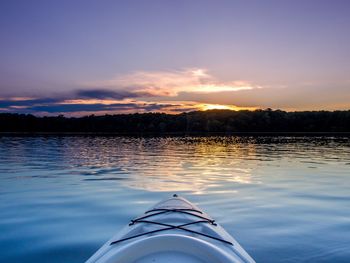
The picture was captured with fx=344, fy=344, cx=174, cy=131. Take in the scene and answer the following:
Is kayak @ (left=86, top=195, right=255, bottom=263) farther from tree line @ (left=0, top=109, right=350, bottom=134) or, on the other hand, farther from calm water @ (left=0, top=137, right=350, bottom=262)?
tree line @ (left=0, top=109, right=350, bottom=134)

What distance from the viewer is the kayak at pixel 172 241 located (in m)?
3.31

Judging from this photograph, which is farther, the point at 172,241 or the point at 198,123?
the point at 198,123

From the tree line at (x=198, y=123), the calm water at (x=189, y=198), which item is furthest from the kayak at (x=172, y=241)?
the tree line at (x=198, y=123)

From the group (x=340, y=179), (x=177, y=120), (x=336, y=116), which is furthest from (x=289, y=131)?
(x=340, y=179)

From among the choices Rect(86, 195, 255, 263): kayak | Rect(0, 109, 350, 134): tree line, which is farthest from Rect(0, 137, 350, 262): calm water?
Rect(0, 109, 350, 134): tree line

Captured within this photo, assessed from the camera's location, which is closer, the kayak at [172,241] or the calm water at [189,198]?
the kayak at [172,241]

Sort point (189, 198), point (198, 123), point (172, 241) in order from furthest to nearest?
point (198, 123) → point (189, 198) → point (172, 241)

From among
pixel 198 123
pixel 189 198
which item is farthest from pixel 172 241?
pixel 198 123

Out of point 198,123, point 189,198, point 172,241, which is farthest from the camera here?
point 198,123

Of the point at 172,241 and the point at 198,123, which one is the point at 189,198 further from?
the point at 198,123

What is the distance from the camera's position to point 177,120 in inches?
3666

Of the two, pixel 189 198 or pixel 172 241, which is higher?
pixel 172 241

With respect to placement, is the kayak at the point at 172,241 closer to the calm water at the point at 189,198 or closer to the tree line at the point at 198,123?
the calm water at the point at 189,198

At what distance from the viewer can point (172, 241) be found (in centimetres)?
344
